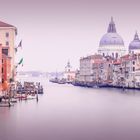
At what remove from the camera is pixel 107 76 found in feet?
203

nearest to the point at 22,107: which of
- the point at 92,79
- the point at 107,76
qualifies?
the point at 107,76

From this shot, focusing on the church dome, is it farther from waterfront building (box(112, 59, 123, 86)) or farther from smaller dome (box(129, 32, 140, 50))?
waterfront building (box(112, 59, 123, 86))

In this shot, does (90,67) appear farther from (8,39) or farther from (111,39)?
(8,39)

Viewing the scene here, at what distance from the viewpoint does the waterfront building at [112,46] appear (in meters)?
83.4

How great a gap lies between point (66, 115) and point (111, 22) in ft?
228

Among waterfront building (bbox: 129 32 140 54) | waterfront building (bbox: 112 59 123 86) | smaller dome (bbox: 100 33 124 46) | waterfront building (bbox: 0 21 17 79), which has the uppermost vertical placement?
smaller dome (bbox: 100 33 124 46)

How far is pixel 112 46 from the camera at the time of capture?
8338 centimetres

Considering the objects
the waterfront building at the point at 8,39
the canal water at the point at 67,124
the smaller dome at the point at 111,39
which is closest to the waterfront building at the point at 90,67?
the smaller dome at the point at 111,39

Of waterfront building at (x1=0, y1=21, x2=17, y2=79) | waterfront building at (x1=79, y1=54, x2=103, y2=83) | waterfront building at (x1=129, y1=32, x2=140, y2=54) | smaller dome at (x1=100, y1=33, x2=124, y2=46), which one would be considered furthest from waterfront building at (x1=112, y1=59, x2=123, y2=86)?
smaller dome at (x1=100, y1=33, x2=124, y2=46)

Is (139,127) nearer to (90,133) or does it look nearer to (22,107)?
(90,133)

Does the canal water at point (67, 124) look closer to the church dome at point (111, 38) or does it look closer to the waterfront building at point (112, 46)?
the waterfront building at point (112, 46)

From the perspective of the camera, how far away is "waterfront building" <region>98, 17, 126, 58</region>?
83375 mm

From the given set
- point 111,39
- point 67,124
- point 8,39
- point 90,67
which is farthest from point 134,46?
point 67,124

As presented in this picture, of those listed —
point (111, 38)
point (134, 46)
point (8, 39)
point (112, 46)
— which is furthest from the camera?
point (111, 38)
